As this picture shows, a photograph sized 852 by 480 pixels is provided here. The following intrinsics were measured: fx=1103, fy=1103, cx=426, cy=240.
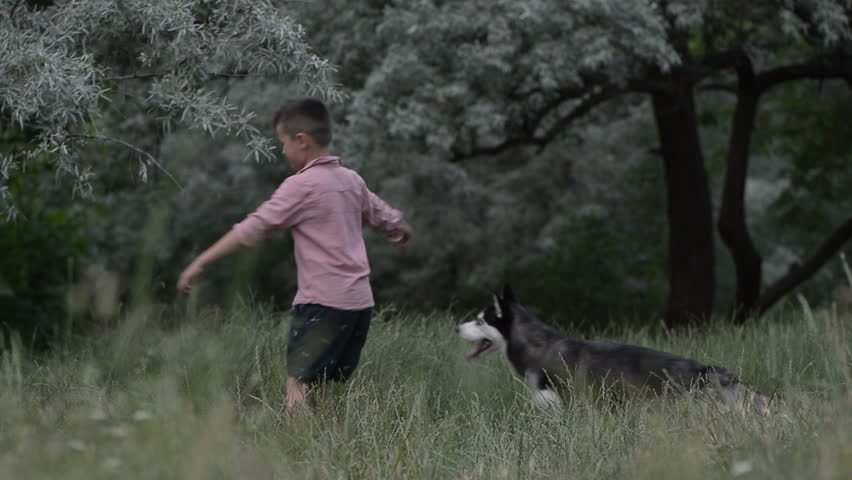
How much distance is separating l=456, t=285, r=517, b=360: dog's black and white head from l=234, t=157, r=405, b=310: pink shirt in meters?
1.88

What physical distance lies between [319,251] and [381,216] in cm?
50

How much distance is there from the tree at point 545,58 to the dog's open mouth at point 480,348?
9.75 ft

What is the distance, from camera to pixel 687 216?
561 inches

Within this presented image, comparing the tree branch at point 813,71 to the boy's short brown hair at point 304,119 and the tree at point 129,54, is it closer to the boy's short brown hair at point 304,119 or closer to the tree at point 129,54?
the tree at point 129,54

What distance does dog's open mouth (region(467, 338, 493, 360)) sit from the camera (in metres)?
7.46

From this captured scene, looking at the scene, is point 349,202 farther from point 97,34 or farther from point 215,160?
point 215,160

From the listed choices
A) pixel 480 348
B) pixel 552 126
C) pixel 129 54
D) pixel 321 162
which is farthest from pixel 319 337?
pixel 552 126

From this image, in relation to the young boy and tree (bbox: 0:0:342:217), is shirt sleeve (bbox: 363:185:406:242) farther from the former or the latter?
tree (bbox: 0:0:342:217)

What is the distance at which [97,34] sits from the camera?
291 inches

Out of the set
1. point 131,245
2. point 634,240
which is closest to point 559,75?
point 634,240

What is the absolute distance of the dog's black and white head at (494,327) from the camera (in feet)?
24.2

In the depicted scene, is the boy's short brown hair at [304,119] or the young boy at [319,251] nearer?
the young boy at [319,251]

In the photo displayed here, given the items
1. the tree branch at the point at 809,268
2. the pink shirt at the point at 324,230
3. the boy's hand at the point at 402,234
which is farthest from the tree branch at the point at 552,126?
the pink shirt at the point at 324,230

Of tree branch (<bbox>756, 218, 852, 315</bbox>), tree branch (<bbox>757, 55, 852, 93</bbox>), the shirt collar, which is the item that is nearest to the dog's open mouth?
the shirt collar
